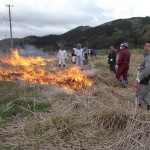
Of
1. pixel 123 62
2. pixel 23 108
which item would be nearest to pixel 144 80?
pixel 23 108

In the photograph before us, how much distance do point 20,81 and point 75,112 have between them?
3.82 m

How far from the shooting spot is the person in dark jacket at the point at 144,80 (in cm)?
652

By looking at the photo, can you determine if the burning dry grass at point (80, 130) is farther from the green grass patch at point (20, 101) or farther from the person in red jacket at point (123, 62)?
the person in red jacket at point (123, 62)

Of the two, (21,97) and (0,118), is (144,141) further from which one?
(21,97)

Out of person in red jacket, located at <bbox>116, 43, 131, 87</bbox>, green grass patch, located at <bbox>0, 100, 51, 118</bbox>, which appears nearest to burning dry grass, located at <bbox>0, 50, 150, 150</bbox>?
green grass patch, located at <bbox>0, 100, 51, 118</bbox>

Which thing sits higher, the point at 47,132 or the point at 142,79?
the point at 142,79

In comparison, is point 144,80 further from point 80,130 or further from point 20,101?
point 20,101

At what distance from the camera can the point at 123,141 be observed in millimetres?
4812

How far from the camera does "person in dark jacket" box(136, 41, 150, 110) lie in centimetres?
652

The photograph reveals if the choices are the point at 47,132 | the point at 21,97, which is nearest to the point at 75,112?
the point at 47,132

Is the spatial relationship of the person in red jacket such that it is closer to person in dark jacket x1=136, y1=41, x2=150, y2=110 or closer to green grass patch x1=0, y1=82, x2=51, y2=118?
green grass patch x1=0, y1=82, x2=51, y2=118

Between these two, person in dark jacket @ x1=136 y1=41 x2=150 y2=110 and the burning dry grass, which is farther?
person in dark jacket @ x1=136 y1=41 x2=150 y2=110

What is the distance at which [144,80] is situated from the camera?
6758 mm

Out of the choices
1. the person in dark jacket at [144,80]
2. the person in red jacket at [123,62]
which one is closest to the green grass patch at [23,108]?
the person in dark jacket at [144,80]
